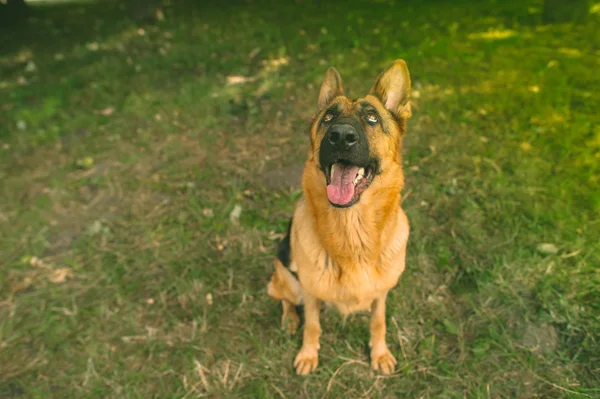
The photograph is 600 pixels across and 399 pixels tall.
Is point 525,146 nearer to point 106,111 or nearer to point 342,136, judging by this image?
point 342,136

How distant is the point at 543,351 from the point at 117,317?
12.0 feet

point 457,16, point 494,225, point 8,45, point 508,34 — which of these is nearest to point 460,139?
point 494,225

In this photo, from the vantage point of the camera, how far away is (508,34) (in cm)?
782

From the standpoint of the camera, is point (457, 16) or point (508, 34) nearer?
point (508, 34)

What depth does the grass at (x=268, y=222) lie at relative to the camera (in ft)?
9.63

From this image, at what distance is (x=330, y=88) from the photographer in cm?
267

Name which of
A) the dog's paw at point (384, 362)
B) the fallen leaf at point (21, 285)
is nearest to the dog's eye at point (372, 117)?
the dog's paw at point (384, 362)

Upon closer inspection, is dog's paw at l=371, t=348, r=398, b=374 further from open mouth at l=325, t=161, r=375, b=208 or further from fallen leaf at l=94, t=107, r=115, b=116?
fallen leaf at l=94, t=107, r=115, b=116

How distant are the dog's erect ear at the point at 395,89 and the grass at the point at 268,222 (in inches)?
65.6

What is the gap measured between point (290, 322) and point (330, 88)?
6.52 feet

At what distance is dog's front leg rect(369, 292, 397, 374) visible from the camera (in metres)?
2.86

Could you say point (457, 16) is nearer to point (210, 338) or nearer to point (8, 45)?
→ point (210, 338)

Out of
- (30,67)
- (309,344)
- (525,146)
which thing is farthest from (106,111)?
(525,146)

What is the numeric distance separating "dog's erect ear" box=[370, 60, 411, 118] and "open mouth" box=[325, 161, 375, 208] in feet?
1.79
